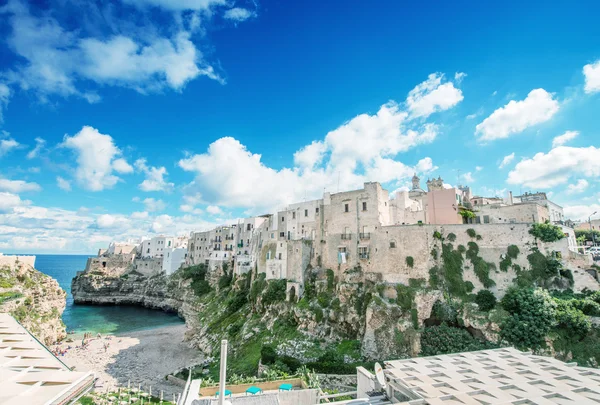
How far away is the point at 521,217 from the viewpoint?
111 feet

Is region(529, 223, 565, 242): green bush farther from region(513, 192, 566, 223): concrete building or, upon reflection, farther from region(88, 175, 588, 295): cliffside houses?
region(513, 192, 566, 223): concrete building

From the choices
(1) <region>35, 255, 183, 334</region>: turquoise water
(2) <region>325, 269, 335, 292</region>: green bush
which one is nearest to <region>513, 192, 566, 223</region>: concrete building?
(2) <region>325, 269, 335, 292</region>: green bush

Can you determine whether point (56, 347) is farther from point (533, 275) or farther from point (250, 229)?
point (533, 275)

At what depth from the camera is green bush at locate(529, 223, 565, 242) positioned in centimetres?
2791

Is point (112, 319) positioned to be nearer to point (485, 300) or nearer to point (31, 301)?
point (31, 301)

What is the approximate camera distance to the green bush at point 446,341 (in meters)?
26.3

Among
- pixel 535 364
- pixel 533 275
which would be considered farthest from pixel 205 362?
pixel 533 275

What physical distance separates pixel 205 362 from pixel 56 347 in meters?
21.4

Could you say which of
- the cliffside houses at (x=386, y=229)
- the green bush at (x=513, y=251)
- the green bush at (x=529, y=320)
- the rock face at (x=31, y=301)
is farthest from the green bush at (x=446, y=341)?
the rock face at (x=31, y=301)

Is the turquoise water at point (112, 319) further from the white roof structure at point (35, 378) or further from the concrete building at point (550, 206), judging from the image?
the concrete building at point (550, 206)

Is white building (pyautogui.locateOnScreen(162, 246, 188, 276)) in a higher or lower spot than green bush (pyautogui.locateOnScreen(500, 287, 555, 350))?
higher

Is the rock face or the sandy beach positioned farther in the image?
the rock face

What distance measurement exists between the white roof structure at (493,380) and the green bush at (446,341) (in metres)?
9.96

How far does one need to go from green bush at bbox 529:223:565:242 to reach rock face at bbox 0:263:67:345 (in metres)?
53.2
